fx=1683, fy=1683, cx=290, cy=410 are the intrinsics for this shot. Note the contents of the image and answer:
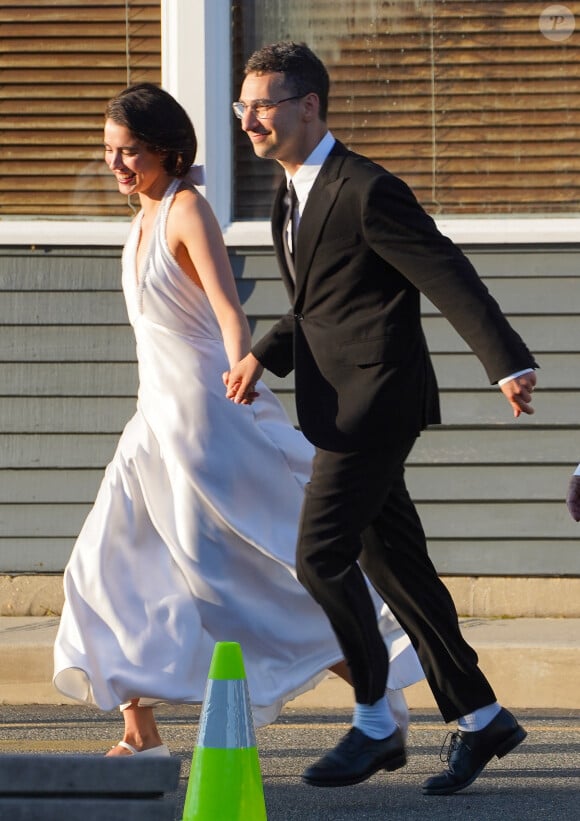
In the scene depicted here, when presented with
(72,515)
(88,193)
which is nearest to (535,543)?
(72,515)

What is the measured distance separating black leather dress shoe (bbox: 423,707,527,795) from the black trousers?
2.5 inches

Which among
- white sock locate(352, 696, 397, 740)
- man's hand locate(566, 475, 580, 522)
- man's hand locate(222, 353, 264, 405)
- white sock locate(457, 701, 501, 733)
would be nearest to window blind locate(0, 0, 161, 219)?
man's hand locate(222, 353, 264, 405)

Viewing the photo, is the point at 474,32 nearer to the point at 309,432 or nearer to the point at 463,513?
the point at 463,513

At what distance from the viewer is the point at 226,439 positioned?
16.0 ft

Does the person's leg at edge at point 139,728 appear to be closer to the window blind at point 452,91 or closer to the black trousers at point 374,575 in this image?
the black trousers at point 374,575

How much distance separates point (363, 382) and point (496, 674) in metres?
2.54

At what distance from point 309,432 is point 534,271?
3428 millimetres

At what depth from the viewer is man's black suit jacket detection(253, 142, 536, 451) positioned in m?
4.10

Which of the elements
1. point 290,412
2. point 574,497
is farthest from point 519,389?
point 290,412

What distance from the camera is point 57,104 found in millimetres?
7867

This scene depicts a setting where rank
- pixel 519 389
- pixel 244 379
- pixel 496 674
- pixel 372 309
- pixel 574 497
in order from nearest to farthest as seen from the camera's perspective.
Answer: pixel 574 497
pixel 519 389
pixel 372 309
pixel 244 379
pixel 496 674

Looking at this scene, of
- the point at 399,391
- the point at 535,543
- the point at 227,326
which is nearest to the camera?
the point at 399,391

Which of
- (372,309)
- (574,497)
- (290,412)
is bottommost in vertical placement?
(290,412)

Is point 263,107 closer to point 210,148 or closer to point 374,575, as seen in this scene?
point 374,575
